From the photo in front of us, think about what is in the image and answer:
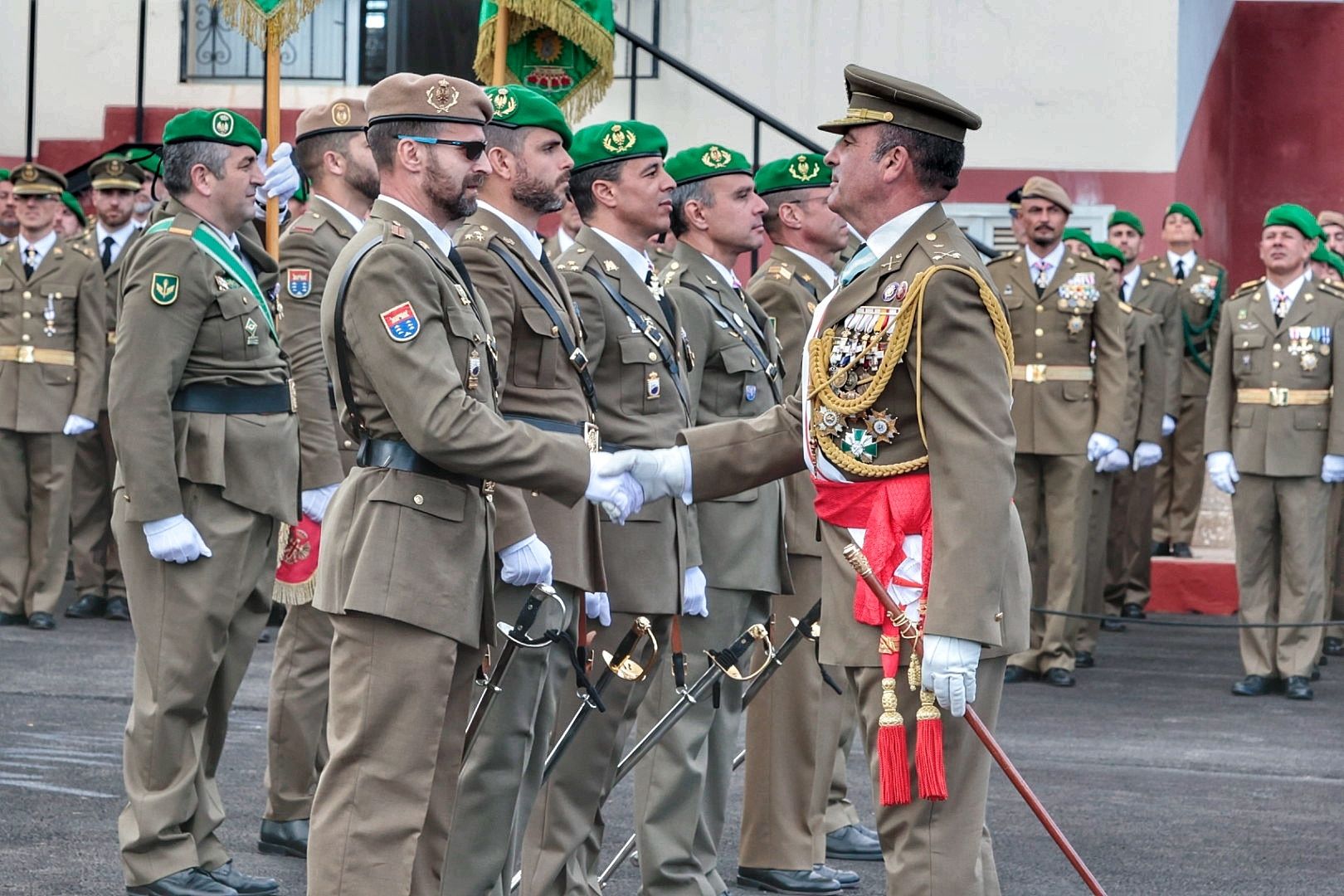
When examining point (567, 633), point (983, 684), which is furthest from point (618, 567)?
point (983, 684)

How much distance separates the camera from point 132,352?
537 centimetres

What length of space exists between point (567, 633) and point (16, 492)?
662 centimetres

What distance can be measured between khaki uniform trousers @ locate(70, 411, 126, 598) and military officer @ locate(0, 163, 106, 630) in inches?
13.8

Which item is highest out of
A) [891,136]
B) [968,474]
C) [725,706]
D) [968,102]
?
[968,102]

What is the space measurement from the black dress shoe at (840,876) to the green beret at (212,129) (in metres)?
2.64

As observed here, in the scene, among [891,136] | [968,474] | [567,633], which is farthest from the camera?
[567,633]

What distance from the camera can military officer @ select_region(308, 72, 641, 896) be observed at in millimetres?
4164

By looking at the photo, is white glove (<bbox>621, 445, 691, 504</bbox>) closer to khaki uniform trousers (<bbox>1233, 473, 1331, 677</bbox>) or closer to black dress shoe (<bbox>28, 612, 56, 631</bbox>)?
khaki uniform trousers (<bbox>1233, 473, 1331, 677</bbox>)

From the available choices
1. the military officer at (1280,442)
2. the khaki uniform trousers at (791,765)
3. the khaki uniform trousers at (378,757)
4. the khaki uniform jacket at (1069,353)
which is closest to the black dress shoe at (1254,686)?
the military officer at (1280,442)

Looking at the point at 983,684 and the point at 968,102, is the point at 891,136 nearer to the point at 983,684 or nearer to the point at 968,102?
the point at 983,684

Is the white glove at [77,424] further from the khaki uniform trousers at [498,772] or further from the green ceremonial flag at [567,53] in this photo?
the khaki uniform trousers at [498,772]

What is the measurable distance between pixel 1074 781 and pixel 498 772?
11.3ft

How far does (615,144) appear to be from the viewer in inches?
221

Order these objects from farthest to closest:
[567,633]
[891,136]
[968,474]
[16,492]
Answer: [16,492]
[567,633]
[891,136]
[968,474]
